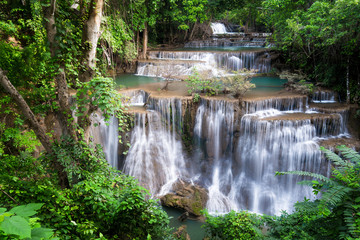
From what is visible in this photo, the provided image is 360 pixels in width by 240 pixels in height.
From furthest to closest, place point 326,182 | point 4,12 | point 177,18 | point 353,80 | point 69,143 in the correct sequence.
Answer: point 177,18 < point 353,80 < point 4,12 < point 69,143 < point 326,182

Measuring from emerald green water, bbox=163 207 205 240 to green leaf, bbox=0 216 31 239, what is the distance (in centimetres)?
582

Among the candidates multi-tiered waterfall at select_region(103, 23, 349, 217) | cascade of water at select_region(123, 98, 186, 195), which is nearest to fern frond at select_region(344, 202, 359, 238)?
multi-tiered waterfall at select_region(103, 23, 349, 217)

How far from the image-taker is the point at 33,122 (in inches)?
146

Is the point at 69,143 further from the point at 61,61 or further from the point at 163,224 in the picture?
the point at 163,224

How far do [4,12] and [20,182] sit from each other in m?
6.23

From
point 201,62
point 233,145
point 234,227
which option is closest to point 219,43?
point 201,62

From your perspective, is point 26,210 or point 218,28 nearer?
point 26,210

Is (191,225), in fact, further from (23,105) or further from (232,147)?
(23,105)

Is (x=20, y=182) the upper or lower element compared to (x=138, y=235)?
upper

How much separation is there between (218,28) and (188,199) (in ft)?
82.5

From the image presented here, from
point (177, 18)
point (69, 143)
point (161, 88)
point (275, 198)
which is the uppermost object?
point (177, 18)

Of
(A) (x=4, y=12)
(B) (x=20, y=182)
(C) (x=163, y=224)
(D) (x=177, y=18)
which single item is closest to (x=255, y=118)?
(C) (x=163, y=224)

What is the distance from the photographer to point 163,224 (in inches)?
143

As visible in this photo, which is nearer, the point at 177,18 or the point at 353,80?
the point at 353,80
